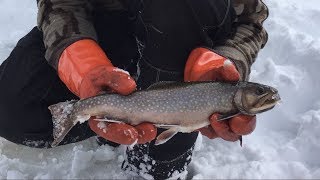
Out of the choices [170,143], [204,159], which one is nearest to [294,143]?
[204,159]

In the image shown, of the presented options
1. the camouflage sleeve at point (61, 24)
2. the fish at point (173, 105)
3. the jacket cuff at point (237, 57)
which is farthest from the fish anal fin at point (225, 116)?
the camouflage sleeve at point (61, 24)

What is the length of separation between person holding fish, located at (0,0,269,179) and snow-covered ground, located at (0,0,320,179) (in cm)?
16

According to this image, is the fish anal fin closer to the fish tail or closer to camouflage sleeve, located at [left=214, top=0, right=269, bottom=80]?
camouflage sleeve, located at [left=214, top=0, right=269, bottom=80]

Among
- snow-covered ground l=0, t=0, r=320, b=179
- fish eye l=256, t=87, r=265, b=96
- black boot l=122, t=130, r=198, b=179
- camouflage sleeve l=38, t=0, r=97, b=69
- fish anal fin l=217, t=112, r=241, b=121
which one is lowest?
snow-covered ground l=0, t=0, r=320, b=179

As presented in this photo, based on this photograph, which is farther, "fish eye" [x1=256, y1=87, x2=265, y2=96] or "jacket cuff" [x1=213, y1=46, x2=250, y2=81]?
"jacket cuff" [x1=213, y1=46, x2=250, y2=81]

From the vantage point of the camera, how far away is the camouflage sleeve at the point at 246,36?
1.95m

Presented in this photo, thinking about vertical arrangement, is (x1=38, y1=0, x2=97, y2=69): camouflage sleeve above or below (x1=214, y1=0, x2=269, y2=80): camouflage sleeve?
above

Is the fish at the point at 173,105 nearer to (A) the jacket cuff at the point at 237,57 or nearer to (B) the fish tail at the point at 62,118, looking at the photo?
(B) the fish tail at the point at 62,118

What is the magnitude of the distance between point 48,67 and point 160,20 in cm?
56

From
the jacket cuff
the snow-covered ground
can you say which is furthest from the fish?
the snow-covered ground

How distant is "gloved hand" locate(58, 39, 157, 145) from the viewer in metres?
1.64

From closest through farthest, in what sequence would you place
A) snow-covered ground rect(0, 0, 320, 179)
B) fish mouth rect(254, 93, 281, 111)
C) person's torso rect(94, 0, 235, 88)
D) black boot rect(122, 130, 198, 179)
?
fish mouth rect(254, 93, 281, 111) < person's torso rect(94, 0, 235, 88) < black boot rect(122, 130, 198, 179) < snow-covered ground rect(0, 0, 320, 179)

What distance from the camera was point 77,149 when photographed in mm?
2428

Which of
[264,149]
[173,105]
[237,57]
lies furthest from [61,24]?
[264,149]
